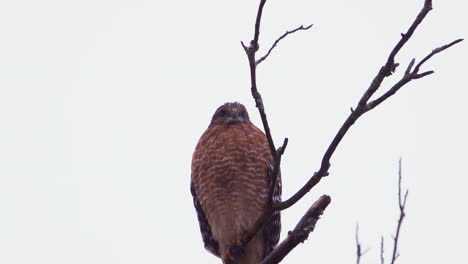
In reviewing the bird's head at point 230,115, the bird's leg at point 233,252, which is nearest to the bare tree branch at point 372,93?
the bird's leg at point 233,252

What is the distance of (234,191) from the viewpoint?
8375 millimetres

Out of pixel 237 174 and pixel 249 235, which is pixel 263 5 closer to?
pixel 249 235

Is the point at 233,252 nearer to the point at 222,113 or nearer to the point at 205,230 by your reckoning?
the point at 205,230

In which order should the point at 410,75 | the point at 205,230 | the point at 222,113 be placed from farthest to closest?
1. the point at 222,113
2. the point at 205,230
3. the point at 410,75

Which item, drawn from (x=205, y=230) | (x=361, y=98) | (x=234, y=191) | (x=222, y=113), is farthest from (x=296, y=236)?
(x=222, y=113)

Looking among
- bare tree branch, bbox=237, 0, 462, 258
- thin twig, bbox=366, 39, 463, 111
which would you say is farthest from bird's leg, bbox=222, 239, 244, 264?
thin twig, bbox=366, 39, 463, 111

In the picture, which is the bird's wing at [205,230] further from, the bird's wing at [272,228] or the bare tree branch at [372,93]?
the bare tree branch at [372,93]

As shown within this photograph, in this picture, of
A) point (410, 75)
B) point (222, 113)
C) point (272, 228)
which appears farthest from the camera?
point (222, 113)

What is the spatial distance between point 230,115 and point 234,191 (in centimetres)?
150

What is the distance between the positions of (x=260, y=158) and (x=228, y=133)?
2.27 feet

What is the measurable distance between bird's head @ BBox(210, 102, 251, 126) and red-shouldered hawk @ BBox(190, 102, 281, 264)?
0.52 metres

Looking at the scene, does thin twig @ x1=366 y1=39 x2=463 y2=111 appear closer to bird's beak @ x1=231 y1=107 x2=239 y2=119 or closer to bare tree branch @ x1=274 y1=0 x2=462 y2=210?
bare tree branch @ x1=274 y1=0 x2=462 y2=210

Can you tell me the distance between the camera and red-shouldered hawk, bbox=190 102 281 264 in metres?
8.30

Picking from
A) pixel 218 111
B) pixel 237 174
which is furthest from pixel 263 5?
pixel 218 111
